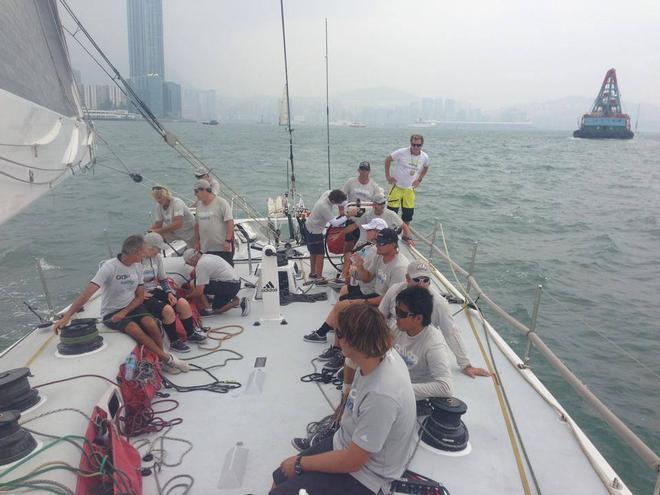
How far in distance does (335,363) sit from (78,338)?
207 centimetres

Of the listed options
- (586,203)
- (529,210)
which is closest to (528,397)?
(529,210)

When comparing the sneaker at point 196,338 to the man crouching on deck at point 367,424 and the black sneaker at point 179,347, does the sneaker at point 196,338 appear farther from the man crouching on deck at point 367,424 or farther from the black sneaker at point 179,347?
the man crouching on deck at point 367,424

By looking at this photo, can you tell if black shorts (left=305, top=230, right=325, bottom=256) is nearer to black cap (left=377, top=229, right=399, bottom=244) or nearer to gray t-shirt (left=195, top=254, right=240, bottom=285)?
gray t-shirt (left=195, top=254, right=240, bottom=285)

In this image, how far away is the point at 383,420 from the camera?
2.03 meters

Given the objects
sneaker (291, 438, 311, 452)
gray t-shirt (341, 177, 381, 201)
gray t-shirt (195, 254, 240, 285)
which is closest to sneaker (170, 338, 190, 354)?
gray t-shirt (195, 254, 240, 285)

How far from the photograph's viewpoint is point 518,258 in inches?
501

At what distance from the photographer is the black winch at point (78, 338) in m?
3.51

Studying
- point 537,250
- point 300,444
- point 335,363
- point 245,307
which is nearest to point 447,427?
point 300,444

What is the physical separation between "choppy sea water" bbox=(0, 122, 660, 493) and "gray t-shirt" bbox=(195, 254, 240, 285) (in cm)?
300

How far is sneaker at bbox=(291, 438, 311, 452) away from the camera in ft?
10.2

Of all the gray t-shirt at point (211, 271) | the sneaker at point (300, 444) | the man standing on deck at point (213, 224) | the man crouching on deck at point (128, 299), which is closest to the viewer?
the sneaker at point (300, 444)

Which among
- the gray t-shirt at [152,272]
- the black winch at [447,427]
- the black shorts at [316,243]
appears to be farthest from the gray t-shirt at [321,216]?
the black winch at [447,427]

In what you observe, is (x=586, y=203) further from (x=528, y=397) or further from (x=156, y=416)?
(x=156, y=416)

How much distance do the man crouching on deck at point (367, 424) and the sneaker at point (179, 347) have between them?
8.17 feet
